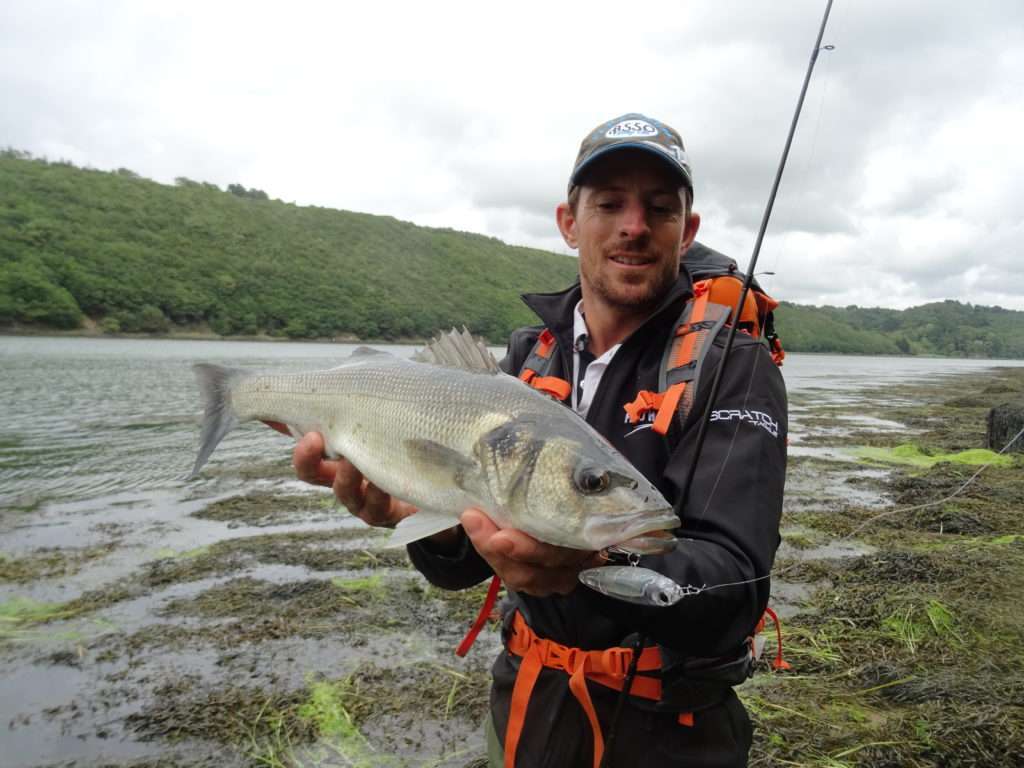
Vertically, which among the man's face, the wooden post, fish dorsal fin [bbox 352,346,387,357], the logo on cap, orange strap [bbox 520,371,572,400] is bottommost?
the wooden post

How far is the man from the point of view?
82.2 inches

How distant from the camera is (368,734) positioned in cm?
430

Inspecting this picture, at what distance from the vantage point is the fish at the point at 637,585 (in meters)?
1.76

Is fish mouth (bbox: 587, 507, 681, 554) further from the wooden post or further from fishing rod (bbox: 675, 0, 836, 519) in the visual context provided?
the wooden post

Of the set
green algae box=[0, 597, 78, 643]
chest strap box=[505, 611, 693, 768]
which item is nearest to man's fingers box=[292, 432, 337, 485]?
chest strap box=[505, 611, 693, 768]

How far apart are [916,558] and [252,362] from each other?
36.5 m

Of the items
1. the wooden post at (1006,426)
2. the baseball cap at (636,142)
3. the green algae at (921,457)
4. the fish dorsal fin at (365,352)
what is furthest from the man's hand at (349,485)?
the wooden post at (1006,426)

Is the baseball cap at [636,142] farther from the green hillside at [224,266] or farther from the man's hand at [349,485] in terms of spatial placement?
the green hillside at [224,266]

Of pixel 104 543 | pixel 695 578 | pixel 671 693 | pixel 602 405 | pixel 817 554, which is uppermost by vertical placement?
pixel 602 405

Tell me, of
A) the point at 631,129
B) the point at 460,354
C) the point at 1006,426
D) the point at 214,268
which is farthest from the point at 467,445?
the point at 214,268

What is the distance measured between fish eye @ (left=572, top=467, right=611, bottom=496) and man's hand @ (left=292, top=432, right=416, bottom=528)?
124 cm

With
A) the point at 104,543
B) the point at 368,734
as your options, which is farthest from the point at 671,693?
the point at 104,543

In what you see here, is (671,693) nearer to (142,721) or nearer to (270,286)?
(142,721)

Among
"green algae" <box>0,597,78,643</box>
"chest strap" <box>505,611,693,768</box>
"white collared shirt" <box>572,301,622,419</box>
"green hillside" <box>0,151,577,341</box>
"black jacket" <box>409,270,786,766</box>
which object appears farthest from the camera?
"green hillside" <box>0,151,577,341</box>
